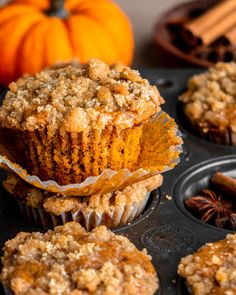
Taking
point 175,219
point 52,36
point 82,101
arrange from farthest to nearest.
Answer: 1. point 52,36
2. point 175,219
3. point 82,101

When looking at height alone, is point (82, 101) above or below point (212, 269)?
above

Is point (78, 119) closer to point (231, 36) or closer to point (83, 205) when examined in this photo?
point (83, 205)

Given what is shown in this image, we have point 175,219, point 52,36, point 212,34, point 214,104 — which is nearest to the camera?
point 175,219

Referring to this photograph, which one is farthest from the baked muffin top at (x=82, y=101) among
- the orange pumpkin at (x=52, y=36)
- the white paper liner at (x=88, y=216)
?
the orange pumpkin at (x=52, y=36)

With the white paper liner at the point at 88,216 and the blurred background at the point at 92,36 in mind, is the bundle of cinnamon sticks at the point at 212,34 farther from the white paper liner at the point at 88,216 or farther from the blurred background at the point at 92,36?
the white paper liner at the point at 88,216

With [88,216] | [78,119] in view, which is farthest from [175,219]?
[78,119]

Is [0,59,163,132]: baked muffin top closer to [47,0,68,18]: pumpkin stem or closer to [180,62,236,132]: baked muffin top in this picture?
[180,62,236,132]: baked muffin top

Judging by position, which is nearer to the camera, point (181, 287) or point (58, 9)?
point (181, 287)

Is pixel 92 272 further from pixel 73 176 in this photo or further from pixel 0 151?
pixel 0 151
